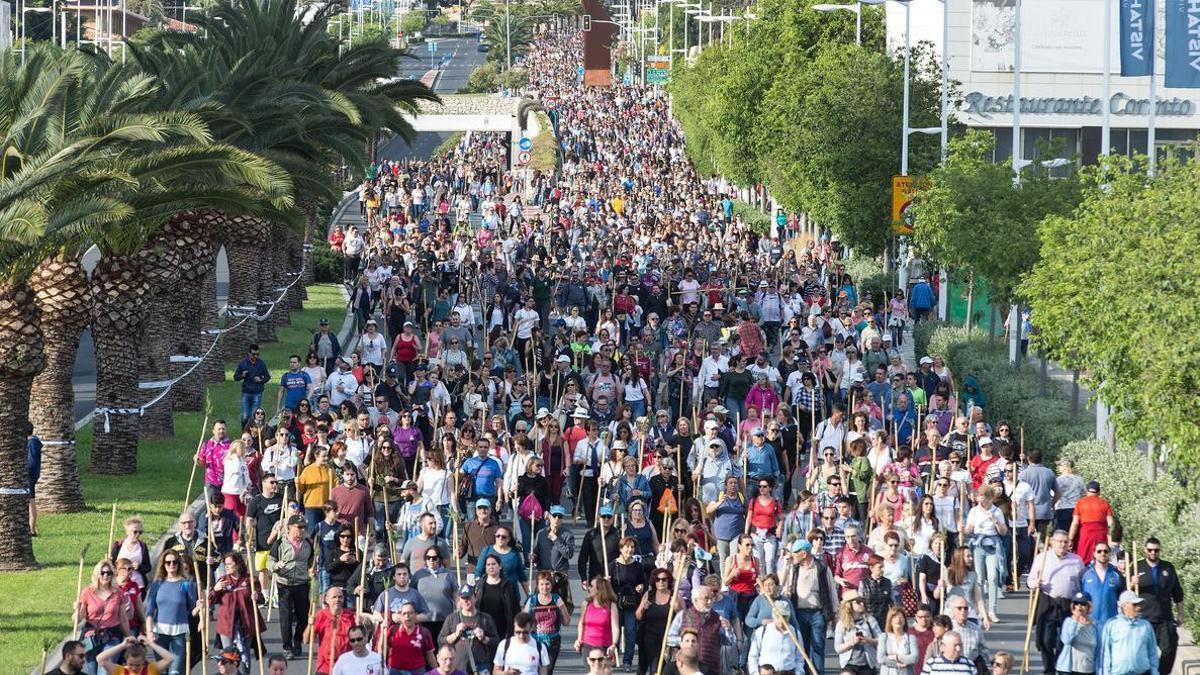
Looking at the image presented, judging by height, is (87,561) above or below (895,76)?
below

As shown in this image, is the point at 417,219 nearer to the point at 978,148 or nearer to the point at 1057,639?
the point at 978,148

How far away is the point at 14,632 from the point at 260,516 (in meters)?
2.22

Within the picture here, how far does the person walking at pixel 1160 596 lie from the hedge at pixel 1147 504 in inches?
53.9

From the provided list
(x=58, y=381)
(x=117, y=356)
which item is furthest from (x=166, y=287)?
(x=58, y=381)

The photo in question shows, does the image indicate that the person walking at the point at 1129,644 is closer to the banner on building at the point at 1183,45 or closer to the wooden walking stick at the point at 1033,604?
the wooden walking stick at the point at 1033,604

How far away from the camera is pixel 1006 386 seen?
2689 cm

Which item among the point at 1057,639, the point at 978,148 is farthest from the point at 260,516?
the point at 978,148

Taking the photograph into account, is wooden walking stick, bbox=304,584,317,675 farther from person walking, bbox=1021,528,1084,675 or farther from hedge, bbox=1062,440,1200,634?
hedge, bbox=1062,440,1200,634

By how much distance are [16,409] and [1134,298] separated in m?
10.4

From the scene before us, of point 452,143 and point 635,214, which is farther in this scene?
point 452,143

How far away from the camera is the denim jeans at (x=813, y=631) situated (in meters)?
15.2

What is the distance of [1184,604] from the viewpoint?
1744 cm

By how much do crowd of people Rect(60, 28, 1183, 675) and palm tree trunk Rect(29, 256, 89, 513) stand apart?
187 cm

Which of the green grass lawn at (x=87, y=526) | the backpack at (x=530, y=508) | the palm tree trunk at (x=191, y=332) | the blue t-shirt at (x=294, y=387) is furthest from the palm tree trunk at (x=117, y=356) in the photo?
the backpack at (x=530, y=508)
